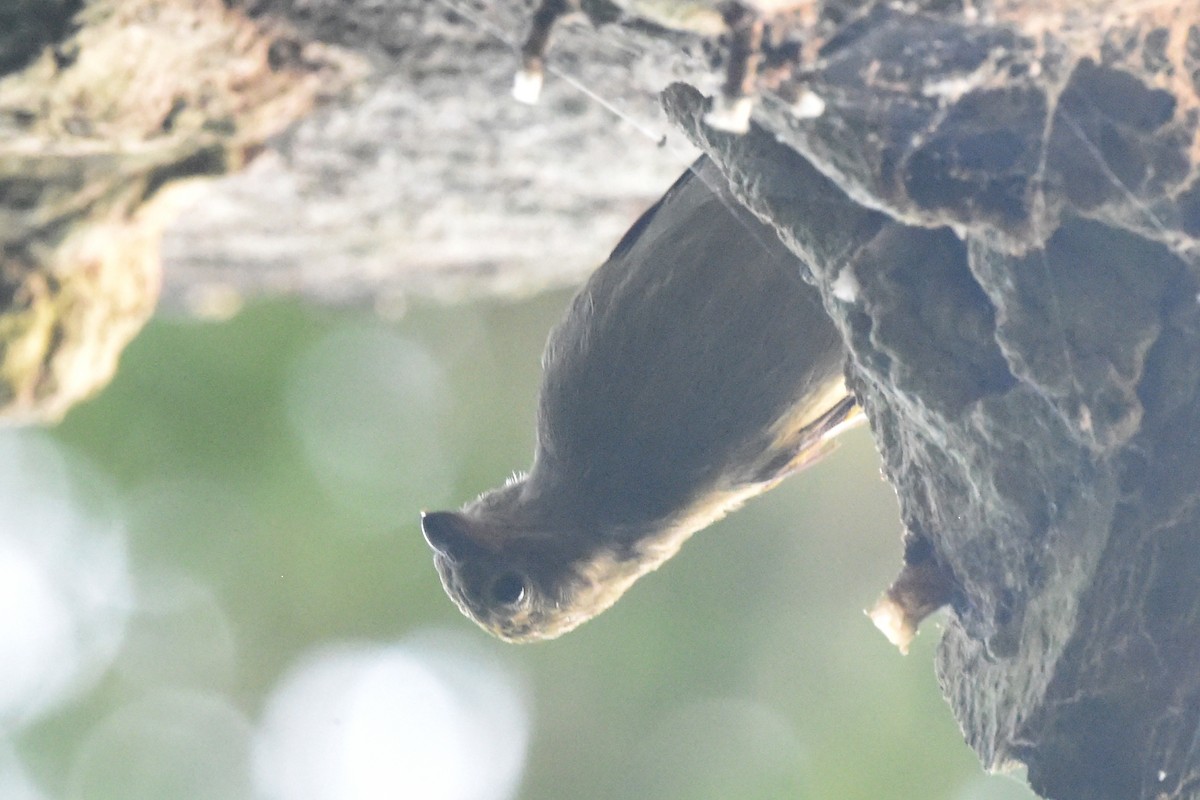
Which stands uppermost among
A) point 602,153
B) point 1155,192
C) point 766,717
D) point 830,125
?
point 1155,192

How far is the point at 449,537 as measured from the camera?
3.09 meters

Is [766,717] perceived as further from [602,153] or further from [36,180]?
[36,180]

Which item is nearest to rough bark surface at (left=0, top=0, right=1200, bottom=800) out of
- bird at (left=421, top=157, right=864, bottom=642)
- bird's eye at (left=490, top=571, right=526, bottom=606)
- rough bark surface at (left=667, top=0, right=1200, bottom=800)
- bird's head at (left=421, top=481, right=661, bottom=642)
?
rough bark surface at (left=667, top=0, right=1200, bottom=800)

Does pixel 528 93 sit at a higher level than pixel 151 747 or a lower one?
higher

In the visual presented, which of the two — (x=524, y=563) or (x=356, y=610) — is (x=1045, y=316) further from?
(x=356, y=610)

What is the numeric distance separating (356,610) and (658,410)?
4017 mm

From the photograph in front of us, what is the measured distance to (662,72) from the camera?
8.07 feet

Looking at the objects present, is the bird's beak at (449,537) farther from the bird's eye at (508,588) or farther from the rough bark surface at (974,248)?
the rough bark surface at (974,248)

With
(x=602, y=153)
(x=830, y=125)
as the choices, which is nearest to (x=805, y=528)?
(x=602, y=153)

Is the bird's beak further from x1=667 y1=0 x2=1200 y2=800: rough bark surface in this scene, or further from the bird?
x1=667 y1=0 x2=1200 y2=800: rough bark surface

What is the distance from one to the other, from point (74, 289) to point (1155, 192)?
220cm

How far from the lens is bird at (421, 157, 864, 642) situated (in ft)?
8.57

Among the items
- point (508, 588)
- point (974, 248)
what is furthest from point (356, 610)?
point (974, 248)

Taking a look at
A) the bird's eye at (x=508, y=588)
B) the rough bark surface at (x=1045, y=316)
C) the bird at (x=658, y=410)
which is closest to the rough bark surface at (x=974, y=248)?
the rough bark surface at (x=1045, y=316)
